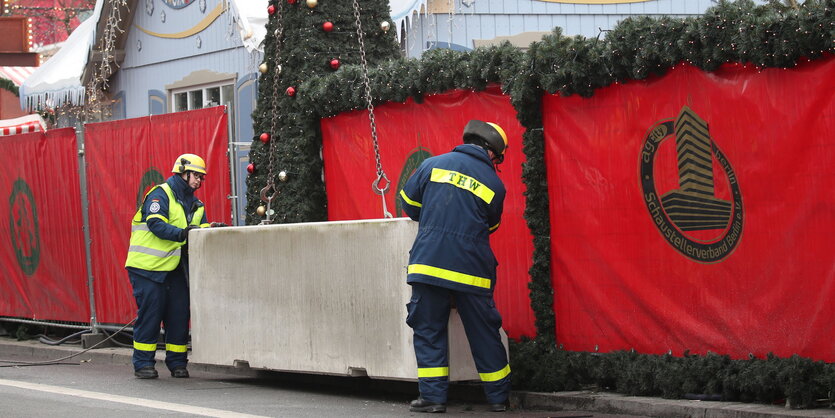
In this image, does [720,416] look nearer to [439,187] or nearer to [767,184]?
[767,184]

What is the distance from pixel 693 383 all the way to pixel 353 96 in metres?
4.08

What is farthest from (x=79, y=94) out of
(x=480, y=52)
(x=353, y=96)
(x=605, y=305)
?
(x=605, y=305)

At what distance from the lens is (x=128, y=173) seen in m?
12.6

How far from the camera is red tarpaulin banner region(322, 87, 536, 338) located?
916 cm

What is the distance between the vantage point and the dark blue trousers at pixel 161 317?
1035 cm

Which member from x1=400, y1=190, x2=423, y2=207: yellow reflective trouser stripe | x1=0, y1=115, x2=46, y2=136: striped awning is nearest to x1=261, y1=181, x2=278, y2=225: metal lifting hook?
x1=400, y1=190, x2=423, y2=207: yellow reflective trouser stripe

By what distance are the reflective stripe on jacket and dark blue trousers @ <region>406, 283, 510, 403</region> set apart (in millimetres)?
3004

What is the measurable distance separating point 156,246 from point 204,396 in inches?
67.3

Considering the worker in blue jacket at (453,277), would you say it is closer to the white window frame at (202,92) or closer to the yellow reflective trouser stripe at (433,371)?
the yellow reflective trouser stripe at (433,371)

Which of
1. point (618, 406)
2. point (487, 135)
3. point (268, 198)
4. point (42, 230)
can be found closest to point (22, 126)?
point (42, 230)

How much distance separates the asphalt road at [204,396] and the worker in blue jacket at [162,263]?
262 millimetres

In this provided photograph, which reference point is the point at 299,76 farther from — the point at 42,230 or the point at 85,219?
the point at 42,230

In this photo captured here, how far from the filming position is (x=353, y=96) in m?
10.5

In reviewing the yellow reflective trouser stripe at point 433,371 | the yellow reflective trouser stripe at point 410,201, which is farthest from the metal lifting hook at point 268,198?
the yellow reflective trouser stripe at point 433,371
